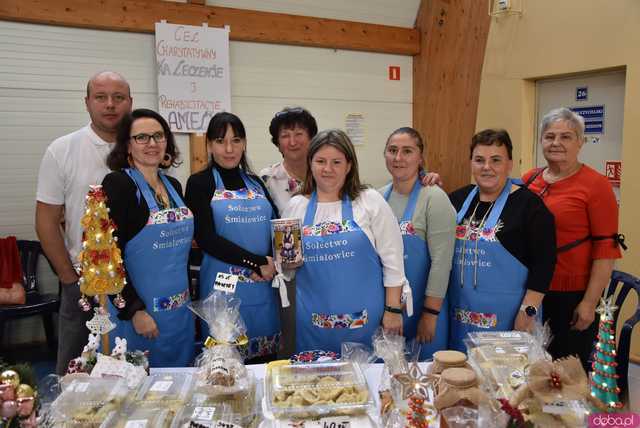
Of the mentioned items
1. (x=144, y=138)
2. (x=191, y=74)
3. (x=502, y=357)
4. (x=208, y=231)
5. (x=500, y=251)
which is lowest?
(x=502, y=357)

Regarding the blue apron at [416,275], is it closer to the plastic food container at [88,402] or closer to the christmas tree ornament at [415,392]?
the christmas tree ornament at [415,392]

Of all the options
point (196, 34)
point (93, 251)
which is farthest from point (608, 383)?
point (196, 34)

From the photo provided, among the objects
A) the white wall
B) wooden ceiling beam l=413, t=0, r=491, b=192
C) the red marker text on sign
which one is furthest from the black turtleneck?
the red marker text on sign

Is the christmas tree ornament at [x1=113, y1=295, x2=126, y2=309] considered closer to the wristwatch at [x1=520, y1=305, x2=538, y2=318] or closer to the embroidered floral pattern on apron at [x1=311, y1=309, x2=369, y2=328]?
the embroidered floral pattern on apron at [x1=311, y1=309, x2=369, y2=328]

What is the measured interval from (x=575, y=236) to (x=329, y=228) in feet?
4.41

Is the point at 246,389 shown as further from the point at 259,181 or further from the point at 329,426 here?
the point at 259,181

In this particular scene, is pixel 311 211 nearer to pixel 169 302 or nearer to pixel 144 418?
pixel 169 302

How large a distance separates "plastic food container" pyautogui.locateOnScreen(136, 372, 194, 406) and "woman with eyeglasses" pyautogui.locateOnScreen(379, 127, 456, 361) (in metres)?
1.19

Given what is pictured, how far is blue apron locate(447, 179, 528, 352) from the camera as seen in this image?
234cm

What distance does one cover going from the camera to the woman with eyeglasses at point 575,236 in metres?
2.58

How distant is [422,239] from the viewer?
8.11 ft

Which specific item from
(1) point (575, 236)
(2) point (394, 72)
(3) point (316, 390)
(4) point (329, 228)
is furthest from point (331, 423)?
(2) point (394, 72)

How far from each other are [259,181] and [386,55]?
411 centimetres

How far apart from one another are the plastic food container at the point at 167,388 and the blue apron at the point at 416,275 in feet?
3.86
